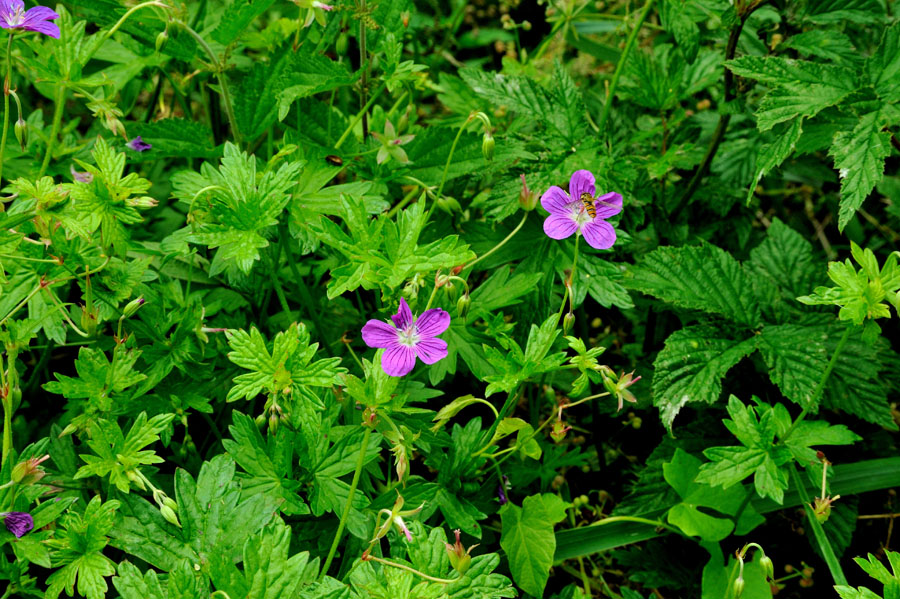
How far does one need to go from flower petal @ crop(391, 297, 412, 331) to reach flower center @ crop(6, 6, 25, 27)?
104 centimetres

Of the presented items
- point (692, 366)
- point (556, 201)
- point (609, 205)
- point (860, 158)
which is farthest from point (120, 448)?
point (860, 158)

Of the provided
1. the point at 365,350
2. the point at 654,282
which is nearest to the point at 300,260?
the point at 365,350

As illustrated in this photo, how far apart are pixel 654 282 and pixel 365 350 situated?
776mm

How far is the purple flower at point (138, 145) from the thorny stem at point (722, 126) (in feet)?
4.95

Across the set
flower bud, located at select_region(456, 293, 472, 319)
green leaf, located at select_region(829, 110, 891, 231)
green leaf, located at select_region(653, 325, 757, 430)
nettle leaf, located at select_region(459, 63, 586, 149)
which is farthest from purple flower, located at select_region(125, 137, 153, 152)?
green leaf, located at select_region(829, 110, 891, 231)

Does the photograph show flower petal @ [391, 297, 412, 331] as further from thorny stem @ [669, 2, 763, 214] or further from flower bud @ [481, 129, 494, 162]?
thorny stem @ [669, 2, 763, 214]

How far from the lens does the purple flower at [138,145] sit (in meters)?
2.00

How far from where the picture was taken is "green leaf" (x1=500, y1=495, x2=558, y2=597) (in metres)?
1.68

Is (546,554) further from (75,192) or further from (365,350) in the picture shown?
(75,192)

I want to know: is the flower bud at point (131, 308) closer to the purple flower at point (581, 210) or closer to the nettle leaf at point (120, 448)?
the nettle leaf at point (120, 448)

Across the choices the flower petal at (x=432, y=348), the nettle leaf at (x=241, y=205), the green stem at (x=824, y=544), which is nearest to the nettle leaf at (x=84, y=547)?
the nettle leaf at (x=241, y=205)

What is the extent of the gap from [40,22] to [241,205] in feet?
2.05

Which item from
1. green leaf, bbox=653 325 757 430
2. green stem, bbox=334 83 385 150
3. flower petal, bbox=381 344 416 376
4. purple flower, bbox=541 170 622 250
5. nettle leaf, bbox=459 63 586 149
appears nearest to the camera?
flower petal, bbox=381 344 416 376

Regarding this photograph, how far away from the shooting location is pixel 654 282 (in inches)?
79.1
